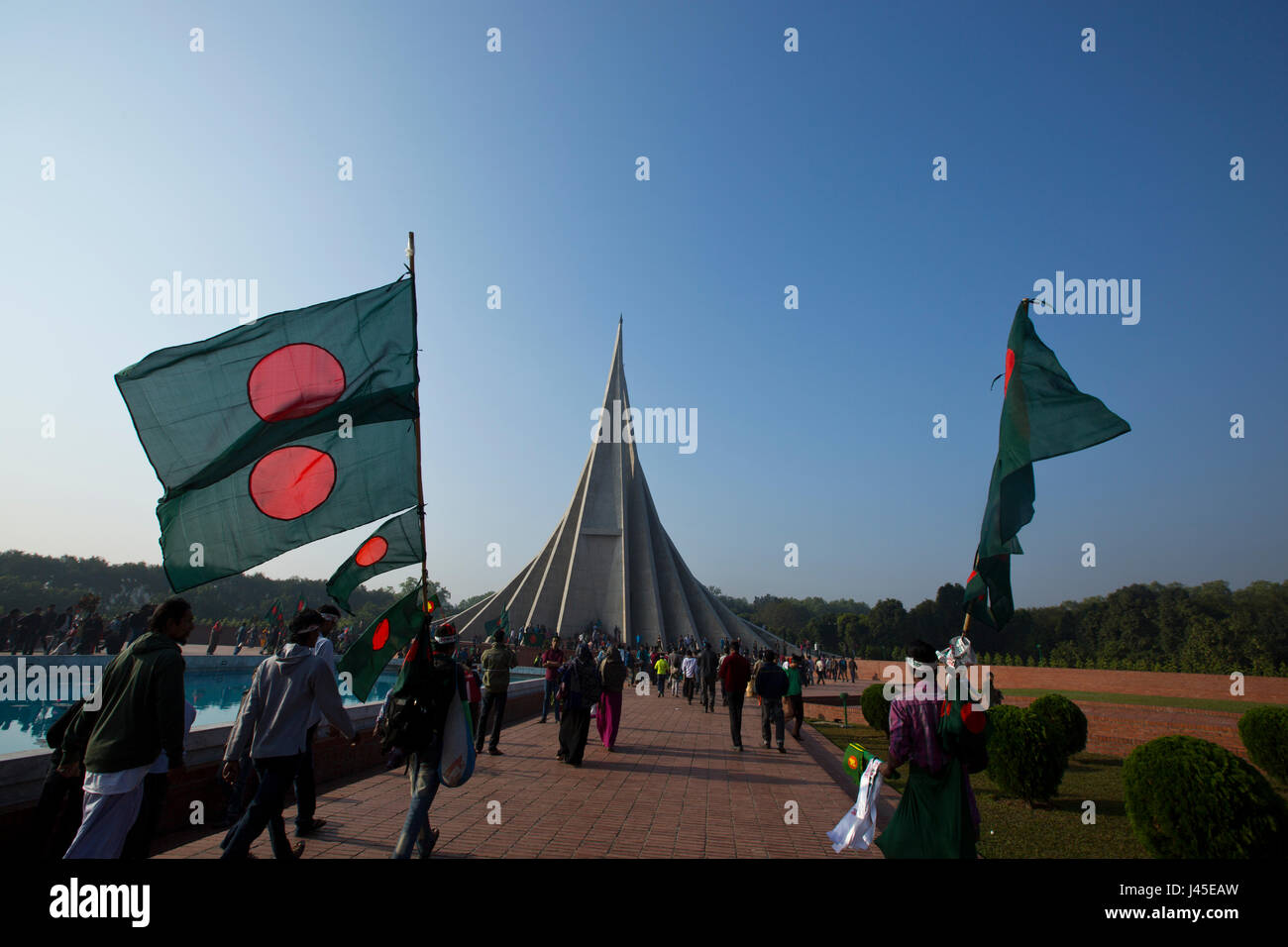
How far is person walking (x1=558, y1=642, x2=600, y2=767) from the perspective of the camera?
6.59m

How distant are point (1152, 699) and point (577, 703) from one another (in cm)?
1909

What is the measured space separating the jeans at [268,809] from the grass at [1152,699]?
17.4 meters

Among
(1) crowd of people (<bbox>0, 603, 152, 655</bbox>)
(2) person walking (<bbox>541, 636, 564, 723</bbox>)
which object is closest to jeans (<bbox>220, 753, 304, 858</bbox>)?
(2) person walking (<bbox>541, 636, 564, 723</bbox>)

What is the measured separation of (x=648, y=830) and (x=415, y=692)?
1917 mm

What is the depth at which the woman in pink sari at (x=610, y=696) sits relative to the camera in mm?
Answer: 7547

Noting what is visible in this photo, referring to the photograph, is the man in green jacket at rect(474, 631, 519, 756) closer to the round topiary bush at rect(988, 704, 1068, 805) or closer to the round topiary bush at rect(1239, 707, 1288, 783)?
the round topiary bush at rect(988, 704, 1068, 805)

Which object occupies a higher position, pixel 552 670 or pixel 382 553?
pixel 382 553

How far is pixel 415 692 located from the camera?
11.1 feet

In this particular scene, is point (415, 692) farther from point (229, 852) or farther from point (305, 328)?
point (305, 328)

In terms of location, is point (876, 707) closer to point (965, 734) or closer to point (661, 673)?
point (661, 673)

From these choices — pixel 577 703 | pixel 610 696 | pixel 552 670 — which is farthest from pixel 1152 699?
pixel 577 703

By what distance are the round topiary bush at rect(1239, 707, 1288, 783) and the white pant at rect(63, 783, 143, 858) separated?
10574mm

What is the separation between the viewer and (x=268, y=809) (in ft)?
10.1

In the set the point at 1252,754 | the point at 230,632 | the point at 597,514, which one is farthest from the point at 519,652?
the point at 1252,754
